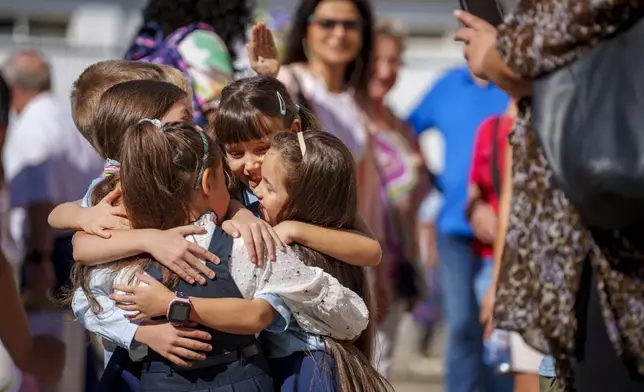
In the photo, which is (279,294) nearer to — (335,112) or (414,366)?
(335,112)

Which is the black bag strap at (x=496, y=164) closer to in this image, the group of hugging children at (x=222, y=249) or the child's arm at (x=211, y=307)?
the group of hugging children at (x=222, y=249)

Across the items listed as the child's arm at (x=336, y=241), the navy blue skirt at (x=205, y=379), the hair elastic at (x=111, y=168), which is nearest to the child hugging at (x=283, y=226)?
the child's arm at (x=336, y=241)

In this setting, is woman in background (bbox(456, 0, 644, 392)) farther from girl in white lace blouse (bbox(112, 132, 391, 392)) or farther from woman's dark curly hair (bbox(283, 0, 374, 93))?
woman's dark curly hair (bbox(283, 0, 374, 93))

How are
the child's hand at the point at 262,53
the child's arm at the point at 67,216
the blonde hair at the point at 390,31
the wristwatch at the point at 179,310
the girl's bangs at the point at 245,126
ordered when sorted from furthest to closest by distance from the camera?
the blonde hair at the point at 390,31, the child's hand at the point at 262,53, the girl's bangs at the point at 245,126, the child's arm at the point at 67,216, the wristwatch at the point at 179,310

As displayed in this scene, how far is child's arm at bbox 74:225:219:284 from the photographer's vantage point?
10.3 ft

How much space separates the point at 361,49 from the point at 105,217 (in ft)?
9.61

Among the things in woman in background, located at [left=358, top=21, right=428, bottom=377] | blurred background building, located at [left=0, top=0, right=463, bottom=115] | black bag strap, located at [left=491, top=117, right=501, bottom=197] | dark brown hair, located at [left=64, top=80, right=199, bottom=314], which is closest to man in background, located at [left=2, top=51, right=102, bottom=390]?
woman in background, located at [left=358, top=21, right=428, bottom=377]

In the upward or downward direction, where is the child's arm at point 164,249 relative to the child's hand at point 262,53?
downward

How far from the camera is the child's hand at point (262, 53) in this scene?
4.04 metres

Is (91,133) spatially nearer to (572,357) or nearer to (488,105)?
(572,357)

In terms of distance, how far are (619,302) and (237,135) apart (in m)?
1.26

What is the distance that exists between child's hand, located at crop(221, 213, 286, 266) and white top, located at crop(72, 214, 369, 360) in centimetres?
2

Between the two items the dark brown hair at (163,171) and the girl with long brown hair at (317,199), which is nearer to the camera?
the dark brown hair at (163,171)

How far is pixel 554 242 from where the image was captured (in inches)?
112
